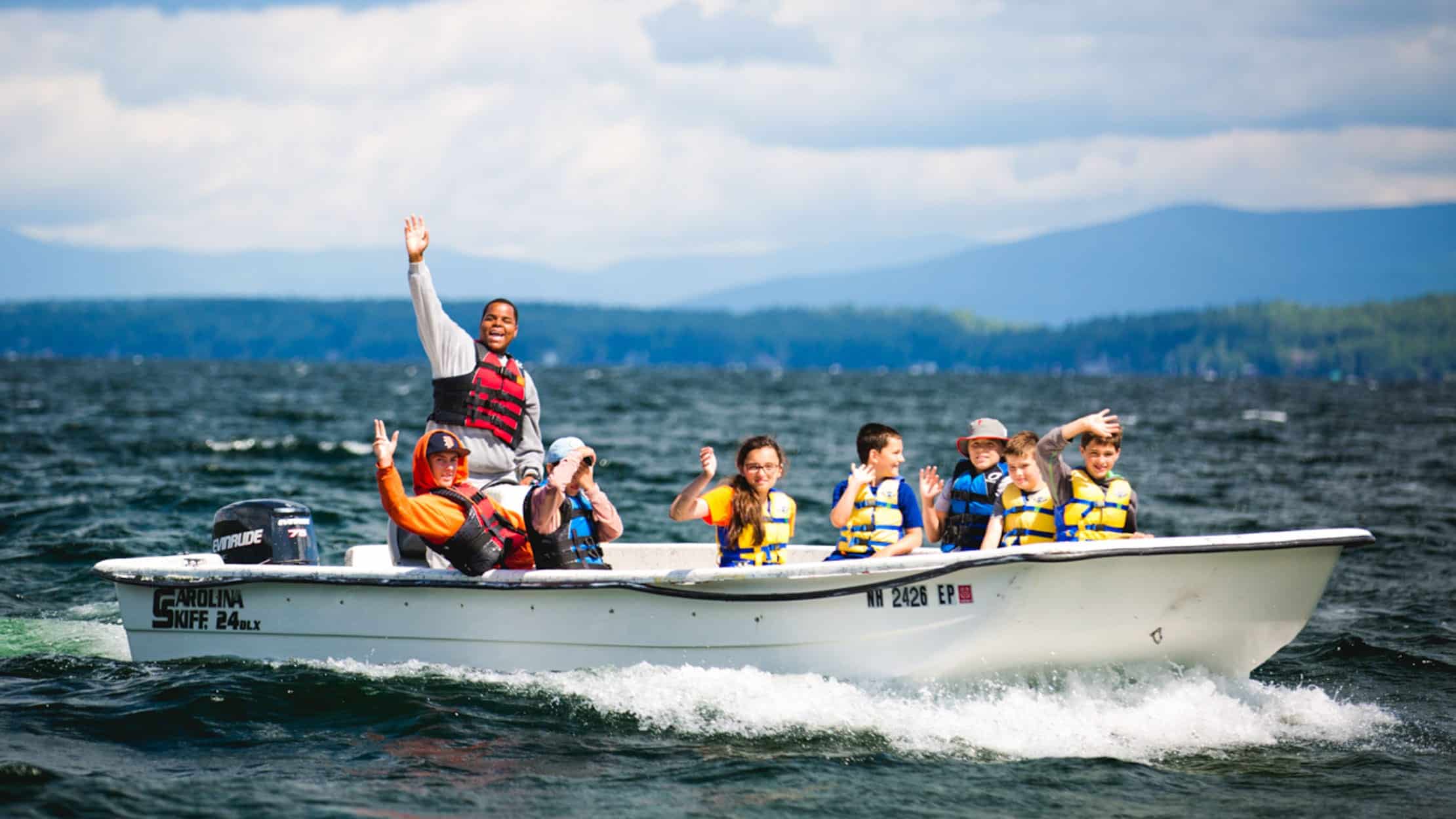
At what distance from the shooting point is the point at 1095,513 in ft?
26.0

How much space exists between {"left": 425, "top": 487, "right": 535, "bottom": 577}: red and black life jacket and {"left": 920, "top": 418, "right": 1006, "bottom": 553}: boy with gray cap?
2559 millimetres

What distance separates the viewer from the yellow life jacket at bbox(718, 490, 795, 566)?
8.22 meters

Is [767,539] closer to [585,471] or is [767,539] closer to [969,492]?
[585,471]

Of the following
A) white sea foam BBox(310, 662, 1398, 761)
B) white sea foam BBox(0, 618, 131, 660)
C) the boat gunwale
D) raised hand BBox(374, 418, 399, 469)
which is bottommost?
white sea foam BBox(310, 662, 1398, 761)

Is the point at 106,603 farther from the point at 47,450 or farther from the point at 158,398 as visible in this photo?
the point at 158,398

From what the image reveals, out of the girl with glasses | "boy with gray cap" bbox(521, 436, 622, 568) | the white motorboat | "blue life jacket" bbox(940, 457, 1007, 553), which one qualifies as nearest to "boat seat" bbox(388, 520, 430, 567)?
the white motorboat

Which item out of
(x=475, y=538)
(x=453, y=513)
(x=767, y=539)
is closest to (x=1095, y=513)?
(x=767, y=539)

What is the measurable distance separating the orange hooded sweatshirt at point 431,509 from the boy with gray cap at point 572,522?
10cm

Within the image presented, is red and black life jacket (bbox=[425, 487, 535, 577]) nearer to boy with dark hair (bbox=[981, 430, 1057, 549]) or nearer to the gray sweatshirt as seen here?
the gray sweatshirt

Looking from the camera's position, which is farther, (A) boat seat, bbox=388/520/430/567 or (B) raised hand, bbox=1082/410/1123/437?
(A) boat seat, bbox=388/520/430/567

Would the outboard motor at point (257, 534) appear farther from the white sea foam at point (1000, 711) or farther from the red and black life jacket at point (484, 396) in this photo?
the white sea foam at point (1000, 711)

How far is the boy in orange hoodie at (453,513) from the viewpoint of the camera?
7.91 m

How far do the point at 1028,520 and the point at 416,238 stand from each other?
13.5 feet

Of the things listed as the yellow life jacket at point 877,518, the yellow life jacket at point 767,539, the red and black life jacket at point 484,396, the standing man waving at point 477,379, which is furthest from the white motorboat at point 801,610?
the red and black life jacket at point 484,396
